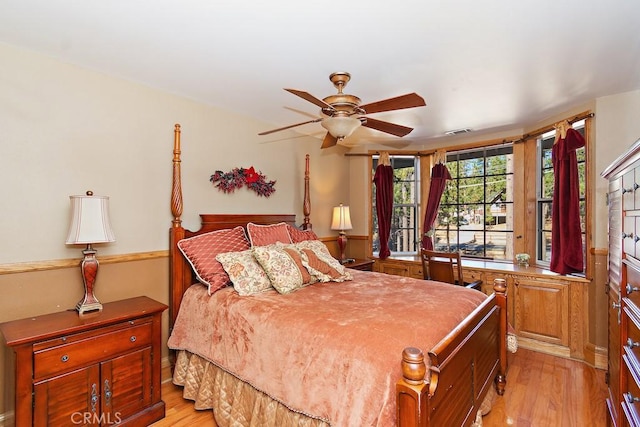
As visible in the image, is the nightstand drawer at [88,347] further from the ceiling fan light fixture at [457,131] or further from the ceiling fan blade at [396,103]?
the ceiling fan light fixture at [457,131]

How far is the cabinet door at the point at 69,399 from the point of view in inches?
67.9

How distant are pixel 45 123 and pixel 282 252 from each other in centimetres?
187

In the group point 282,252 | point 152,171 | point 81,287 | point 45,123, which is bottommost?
point 81,287

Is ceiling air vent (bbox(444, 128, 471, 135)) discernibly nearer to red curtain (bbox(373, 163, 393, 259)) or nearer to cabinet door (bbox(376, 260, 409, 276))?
red curtain (bbox(373, 163, 393, 259))

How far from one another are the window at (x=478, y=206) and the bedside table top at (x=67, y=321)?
377 cm

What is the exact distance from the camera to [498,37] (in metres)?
1.92

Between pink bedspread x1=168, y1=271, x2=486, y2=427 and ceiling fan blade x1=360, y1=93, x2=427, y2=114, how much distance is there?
126cm

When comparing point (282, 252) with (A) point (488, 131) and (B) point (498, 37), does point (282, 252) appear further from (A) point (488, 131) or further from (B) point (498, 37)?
(A) point (488, 131)

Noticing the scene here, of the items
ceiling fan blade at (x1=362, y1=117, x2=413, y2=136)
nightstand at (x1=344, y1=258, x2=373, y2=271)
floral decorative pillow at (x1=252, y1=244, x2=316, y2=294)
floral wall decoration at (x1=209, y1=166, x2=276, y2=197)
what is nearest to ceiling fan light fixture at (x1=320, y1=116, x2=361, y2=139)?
ceiling fan blade at (x1=362, y1=117, x2=413, y2=136)

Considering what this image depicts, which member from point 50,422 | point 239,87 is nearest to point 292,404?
point 50,422

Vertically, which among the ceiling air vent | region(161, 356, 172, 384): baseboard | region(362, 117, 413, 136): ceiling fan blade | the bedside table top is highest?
the ceiling air vent

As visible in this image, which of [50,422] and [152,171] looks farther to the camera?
[152,171]

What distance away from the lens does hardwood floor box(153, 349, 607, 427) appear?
2.16 metres

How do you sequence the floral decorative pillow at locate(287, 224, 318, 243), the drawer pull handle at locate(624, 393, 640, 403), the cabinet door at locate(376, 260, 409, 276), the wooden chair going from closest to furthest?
the drawer pull handle at locate(624, 393, 640, 403)
the wooden chair
the floral decorative pillow at locate(287, 224, 318, 243)
the cabinet door at locate(376, 260, 409, 276)
